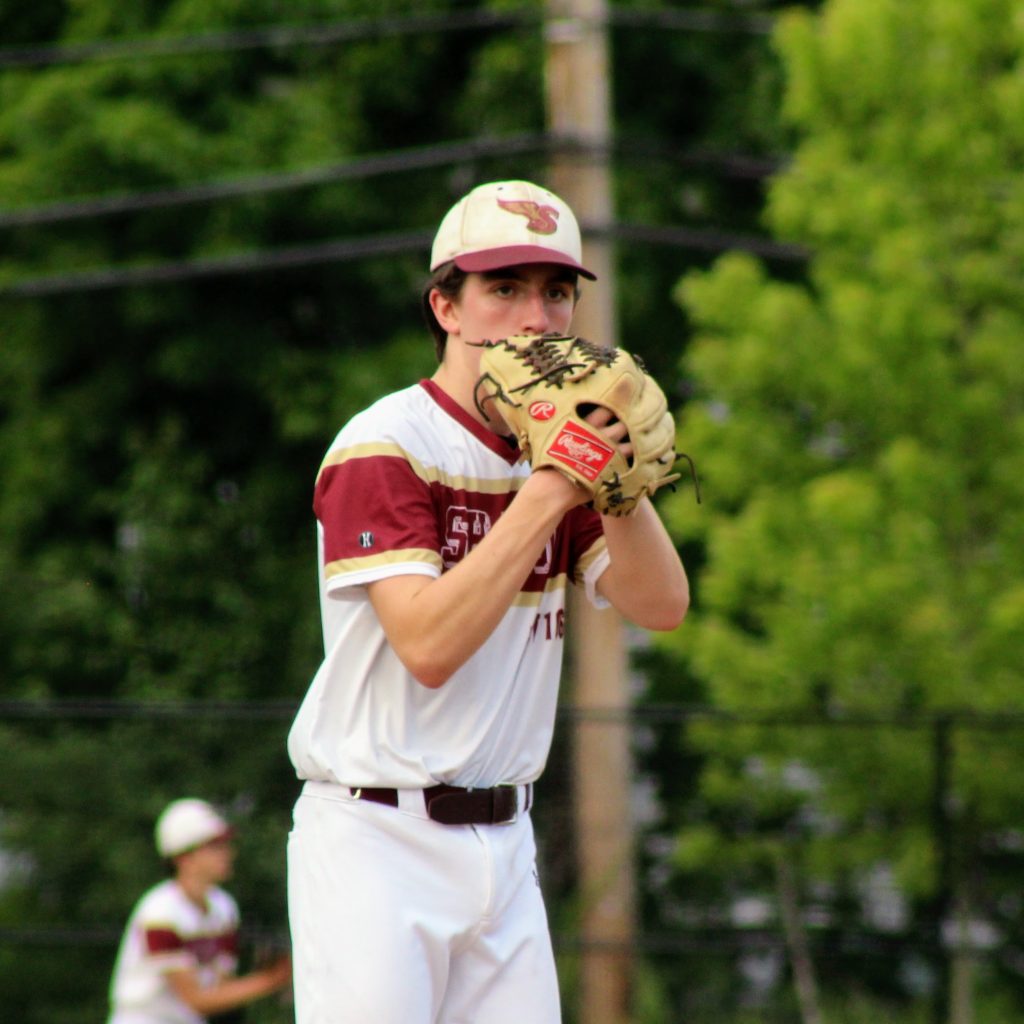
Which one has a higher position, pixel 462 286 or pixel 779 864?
pixel 462 286

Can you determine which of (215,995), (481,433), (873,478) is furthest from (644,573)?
(873,478)

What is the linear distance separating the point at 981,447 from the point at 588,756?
8.07ft

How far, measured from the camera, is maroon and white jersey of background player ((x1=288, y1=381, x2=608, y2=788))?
312cm

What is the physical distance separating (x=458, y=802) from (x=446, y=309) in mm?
918

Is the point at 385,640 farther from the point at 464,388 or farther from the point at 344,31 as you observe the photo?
the point at 344,31

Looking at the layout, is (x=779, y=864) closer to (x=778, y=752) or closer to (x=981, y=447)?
(x=778, y=752)

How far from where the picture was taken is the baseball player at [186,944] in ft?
22.9

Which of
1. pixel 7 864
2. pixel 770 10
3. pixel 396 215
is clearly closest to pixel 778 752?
pixel 7 864

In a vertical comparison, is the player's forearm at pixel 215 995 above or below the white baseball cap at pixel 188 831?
below

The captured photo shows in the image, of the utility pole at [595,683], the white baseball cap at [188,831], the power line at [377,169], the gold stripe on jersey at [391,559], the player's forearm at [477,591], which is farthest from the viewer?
the power line at [377,169]

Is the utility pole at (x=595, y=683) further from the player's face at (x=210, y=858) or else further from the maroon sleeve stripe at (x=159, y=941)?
the maroon sleeve stripe at (x=159, y=941)

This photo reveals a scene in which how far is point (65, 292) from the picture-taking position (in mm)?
13156

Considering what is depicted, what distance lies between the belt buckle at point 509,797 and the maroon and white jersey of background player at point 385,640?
16mm

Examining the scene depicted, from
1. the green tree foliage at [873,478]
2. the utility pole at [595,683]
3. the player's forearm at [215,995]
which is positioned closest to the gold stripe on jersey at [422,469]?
the player's forearm at [215,995]
